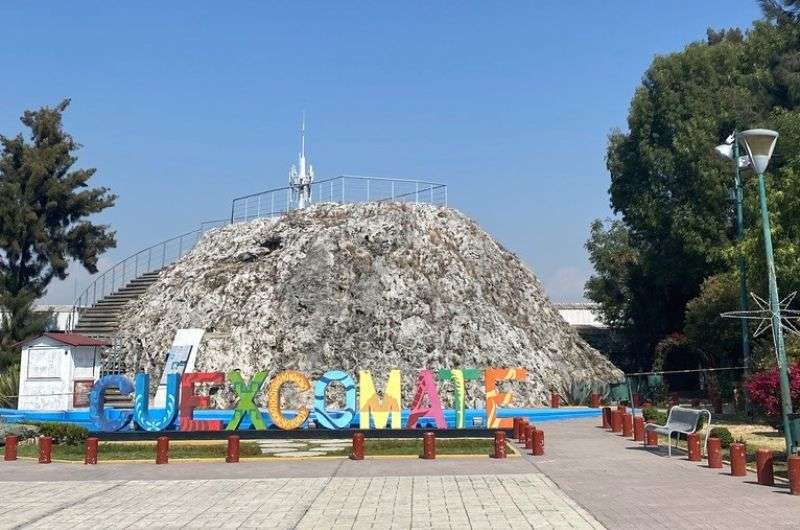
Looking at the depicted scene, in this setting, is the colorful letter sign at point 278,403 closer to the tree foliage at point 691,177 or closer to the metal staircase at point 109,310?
the metal staircase at point 109,310

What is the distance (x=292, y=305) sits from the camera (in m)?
34.7

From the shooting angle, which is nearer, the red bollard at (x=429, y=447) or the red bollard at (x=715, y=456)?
the red bollard at (x=715, y=456)

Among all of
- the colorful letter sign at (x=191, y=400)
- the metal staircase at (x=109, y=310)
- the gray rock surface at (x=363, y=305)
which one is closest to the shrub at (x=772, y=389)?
the gray rock surface at (x=363, y=305)

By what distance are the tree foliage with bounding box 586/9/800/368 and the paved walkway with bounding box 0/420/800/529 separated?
18935mm

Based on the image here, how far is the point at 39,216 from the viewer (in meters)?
40.8

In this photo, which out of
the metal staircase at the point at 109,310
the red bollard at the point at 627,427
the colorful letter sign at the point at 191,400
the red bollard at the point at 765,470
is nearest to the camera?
the red bollard at the point at 765,470

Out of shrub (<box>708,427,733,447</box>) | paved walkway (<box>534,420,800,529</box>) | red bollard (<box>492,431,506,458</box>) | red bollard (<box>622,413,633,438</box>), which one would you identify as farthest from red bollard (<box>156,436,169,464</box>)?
shrub (<box>708,427,733,447</box>)

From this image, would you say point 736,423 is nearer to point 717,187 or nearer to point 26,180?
point 717,187

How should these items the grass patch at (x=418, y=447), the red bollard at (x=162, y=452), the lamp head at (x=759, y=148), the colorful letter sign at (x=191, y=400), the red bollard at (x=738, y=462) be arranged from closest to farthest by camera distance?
the red bollard at (x=738, y=462) < the lamp head at (x=759, y=148) < the red bollard at (x=162, y=452) < the grass patch at (x=418, y=447) < the colorful letter sign at (x=191, y=400)

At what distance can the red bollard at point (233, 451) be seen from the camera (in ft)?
60.3

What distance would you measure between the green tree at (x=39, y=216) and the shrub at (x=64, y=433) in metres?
18.0

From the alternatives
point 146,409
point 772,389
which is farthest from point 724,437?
point 146,409

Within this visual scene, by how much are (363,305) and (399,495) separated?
68.6 feet

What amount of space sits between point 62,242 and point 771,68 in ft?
125
